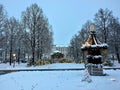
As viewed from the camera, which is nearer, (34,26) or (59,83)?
(59,83)

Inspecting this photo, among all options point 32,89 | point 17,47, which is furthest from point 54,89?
point 17,47

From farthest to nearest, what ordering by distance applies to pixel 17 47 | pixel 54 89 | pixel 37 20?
pixel 17 47
pixel 37 20
pixel 54 89

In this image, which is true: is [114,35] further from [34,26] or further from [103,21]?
[34,26]

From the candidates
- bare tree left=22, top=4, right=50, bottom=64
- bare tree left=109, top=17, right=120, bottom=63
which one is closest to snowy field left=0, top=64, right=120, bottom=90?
bare tree left=22, top=4, right=50, bottom=64

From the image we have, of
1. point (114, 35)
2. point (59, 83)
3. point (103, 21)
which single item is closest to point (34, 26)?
point (103, 21)

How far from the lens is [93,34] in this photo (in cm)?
2884

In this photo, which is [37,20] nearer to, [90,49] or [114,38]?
[114,38]

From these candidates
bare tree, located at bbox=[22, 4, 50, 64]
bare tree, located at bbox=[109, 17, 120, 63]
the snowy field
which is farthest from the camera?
bare tree, located at bbox=[109, 17, 120, 63]

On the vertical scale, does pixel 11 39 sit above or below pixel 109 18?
below

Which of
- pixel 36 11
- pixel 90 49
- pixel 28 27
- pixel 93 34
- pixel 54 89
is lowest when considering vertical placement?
pixel 54 89

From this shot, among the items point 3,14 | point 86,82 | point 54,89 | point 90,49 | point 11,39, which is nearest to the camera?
point 54,89

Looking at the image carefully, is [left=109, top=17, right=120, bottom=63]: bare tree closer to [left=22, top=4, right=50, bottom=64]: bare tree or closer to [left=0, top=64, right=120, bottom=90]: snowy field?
[left=22, top=4, right=50, bottom=64]: bare tree

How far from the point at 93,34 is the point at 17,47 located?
49.3m

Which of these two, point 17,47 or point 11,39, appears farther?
point 17,47
